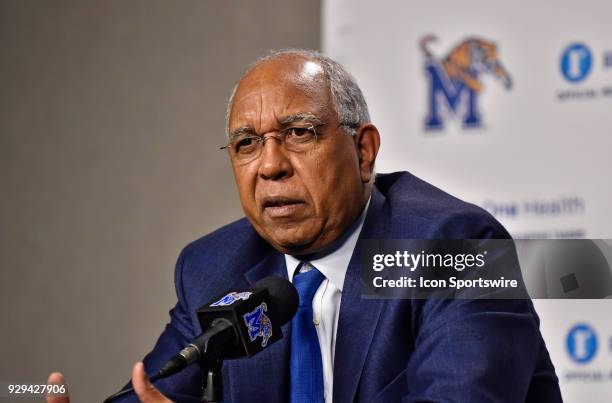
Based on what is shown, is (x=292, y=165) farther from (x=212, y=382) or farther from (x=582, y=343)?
(x=582, y=343)

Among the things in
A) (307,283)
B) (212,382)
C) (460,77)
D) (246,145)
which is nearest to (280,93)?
(246,145)

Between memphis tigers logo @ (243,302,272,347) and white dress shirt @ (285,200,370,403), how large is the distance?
13.1 inches

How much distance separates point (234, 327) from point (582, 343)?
1.36 metres

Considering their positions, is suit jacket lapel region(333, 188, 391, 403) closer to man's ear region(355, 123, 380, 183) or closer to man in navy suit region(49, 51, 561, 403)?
man in navy suit region(49, 51, 561, 403)

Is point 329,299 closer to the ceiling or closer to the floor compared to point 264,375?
closer to the ceiling

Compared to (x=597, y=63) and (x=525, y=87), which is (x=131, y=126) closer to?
(x=525, y=87)

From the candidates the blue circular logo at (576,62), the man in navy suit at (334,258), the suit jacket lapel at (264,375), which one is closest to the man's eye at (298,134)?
the man in navy suit at (334,258)

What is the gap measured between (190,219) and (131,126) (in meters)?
0.37

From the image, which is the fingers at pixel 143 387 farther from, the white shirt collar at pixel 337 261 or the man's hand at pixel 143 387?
the white shirt collar at pixel 337 261

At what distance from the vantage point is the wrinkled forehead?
1.47 m

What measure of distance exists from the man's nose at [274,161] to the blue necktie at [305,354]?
0.61 ft

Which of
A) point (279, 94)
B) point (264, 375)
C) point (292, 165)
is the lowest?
point (264, 375)

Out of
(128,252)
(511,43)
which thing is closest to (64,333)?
(128,252)

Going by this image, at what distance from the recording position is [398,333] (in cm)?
137
